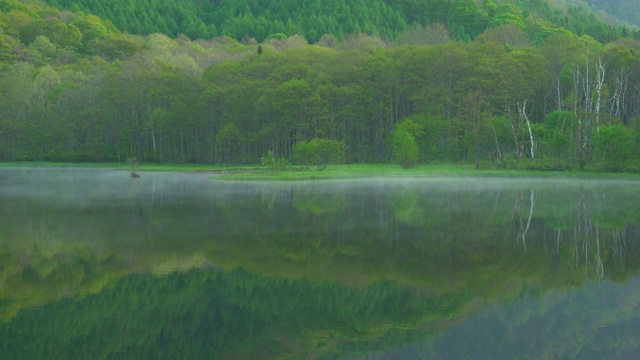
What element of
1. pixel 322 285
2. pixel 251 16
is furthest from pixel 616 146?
pixel 251 16

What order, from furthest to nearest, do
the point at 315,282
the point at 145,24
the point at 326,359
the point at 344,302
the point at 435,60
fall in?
the point at 145,24 < the point at 435,60 < the point at 315,282 < the point at 344,302 < the point at 326,359

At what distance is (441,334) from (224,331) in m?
3.84

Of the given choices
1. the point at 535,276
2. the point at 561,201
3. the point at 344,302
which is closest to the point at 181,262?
the point at 344,302

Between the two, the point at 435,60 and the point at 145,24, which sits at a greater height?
the point at 145,24

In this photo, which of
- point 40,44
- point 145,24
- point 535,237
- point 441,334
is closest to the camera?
point 441,334

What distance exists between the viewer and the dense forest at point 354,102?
2522 inches

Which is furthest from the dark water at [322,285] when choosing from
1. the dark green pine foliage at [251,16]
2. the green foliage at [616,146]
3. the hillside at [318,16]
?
the dark green pine foliage at [251,16]

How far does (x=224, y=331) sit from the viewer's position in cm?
1077

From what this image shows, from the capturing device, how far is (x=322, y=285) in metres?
13.7

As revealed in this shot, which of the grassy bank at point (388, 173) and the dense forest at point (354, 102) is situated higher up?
the dense forest at point (354, 102)

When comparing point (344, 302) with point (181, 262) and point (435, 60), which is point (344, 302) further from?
point (435, 60)

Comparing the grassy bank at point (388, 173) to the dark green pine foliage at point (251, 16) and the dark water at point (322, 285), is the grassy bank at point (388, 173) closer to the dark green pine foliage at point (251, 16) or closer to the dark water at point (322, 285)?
the dark water at point (322, 285)

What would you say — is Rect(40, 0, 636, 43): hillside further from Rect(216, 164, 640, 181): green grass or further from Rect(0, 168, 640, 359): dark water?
Rect(0, 168, 640, 359): dark water

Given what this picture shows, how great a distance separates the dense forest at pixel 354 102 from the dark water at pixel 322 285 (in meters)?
37.5
